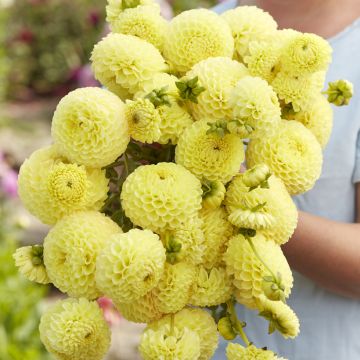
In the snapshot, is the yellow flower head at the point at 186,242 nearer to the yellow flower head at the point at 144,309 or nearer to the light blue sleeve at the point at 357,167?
the yellow flower head at the point at 144,309

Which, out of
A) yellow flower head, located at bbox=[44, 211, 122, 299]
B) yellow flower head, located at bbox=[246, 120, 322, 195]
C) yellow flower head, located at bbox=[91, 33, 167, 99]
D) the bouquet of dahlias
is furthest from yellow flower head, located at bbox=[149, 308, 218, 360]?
yellow flower head, located at bbox=[91, 33, 167, 99]

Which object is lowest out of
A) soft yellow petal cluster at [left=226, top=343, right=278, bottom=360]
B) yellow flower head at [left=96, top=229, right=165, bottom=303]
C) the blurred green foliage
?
the blurred green foliage

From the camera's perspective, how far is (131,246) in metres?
0.96

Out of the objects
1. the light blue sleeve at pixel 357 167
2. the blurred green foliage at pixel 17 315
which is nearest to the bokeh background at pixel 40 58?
the blurred green foliage at pixel 17 315

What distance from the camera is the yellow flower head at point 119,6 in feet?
3.96

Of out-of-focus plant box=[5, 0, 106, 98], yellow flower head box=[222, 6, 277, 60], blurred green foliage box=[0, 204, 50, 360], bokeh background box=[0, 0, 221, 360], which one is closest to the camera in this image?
yellow flower head box=[222, 6, 277, 60]

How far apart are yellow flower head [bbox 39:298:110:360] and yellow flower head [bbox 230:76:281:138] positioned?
341 millimetres

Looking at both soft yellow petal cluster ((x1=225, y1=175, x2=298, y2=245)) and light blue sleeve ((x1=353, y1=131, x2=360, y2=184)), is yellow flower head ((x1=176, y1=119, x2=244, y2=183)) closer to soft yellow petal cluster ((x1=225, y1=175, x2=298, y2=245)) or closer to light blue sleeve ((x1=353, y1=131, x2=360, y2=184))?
soft yellow petal cluster ((x1=225, y1=175, x2=298, y2=245))

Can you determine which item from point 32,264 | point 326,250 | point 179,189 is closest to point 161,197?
point 179,189

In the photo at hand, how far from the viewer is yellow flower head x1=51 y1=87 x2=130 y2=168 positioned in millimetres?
1016

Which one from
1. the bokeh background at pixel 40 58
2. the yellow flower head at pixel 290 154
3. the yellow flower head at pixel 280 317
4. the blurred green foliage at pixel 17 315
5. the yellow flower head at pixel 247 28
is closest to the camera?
the yellow flower head at pixel 280 317

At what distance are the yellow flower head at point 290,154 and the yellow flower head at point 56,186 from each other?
9.2 inches

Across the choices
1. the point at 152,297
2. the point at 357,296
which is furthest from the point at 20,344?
the point at 152,297

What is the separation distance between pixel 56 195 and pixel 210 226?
8.8 inches
